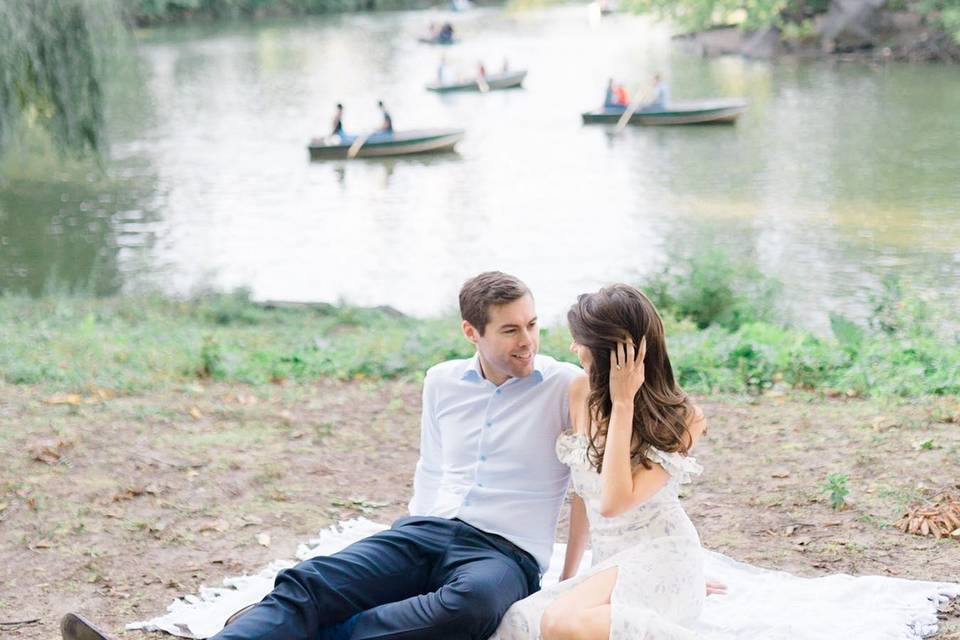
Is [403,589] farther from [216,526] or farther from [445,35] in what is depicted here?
[445,35]

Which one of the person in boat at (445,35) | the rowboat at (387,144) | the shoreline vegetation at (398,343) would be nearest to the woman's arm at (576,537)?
the shoreline vegetation at (398,343)

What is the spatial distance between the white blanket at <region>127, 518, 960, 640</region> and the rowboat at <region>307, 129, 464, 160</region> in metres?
17.7

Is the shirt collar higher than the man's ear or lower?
lower

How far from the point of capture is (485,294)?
11.6 ft

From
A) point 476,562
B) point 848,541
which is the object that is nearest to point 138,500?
point 476,562

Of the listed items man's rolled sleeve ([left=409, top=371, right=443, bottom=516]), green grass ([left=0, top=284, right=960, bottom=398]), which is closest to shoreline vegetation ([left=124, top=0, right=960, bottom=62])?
green grass ([left=0, top=284, right=960, bottom=398])

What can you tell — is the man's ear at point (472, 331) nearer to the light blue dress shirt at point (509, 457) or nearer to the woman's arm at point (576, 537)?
the light blue dress shirt at point (509, 457)

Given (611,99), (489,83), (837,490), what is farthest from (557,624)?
(489,83)

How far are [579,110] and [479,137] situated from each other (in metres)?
3.55

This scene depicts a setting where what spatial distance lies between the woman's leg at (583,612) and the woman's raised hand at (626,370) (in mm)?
470

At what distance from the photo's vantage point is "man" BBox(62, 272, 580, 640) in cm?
325

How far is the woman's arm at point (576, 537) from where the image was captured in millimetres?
3562

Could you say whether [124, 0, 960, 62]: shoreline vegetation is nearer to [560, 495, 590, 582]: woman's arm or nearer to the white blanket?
the white blanket

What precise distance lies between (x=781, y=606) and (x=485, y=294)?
1.32 metres
